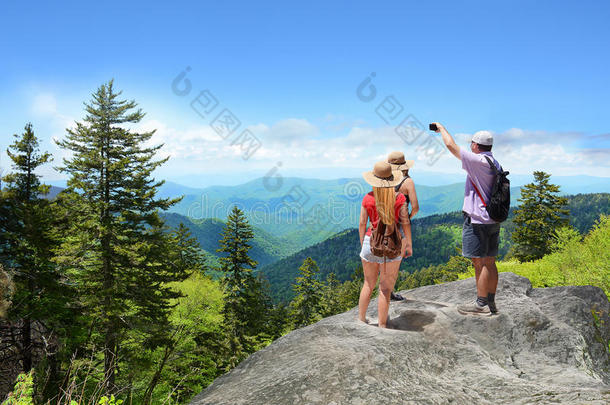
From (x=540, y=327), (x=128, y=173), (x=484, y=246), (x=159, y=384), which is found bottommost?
(x=159, y=384)

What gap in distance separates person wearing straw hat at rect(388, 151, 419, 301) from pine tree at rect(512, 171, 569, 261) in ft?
102

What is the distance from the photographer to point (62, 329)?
17578 millimetres

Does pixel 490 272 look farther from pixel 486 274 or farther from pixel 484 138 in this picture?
pixel 484 138

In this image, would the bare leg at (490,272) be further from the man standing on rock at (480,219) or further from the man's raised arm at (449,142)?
the man's raised arm at (449,142)

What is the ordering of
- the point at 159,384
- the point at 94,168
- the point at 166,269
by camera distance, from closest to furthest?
the point at 94,168 → the point at 166,269 → the point at 159,384

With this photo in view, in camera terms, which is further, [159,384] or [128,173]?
[159,384]

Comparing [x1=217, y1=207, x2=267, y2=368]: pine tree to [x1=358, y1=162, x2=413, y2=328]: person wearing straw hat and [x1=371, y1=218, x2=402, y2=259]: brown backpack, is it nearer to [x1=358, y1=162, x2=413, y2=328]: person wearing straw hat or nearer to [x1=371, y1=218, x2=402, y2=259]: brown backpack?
[x1=358, y1=162, x2=413, y2=328]: person wearing straw hat

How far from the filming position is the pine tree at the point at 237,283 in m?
27.8

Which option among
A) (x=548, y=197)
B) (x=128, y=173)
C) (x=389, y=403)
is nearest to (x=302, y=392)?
(x=389, y=403)

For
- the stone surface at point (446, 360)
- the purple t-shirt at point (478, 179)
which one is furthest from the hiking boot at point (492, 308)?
the purple t-shirt at point (478, 179)

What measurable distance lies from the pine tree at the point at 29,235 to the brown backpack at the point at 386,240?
18.6 meters

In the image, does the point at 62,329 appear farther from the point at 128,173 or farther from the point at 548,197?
the point at 548,197

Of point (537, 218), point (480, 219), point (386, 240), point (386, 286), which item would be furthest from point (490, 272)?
point (537, 218)

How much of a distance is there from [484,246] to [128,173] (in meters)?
17.0
